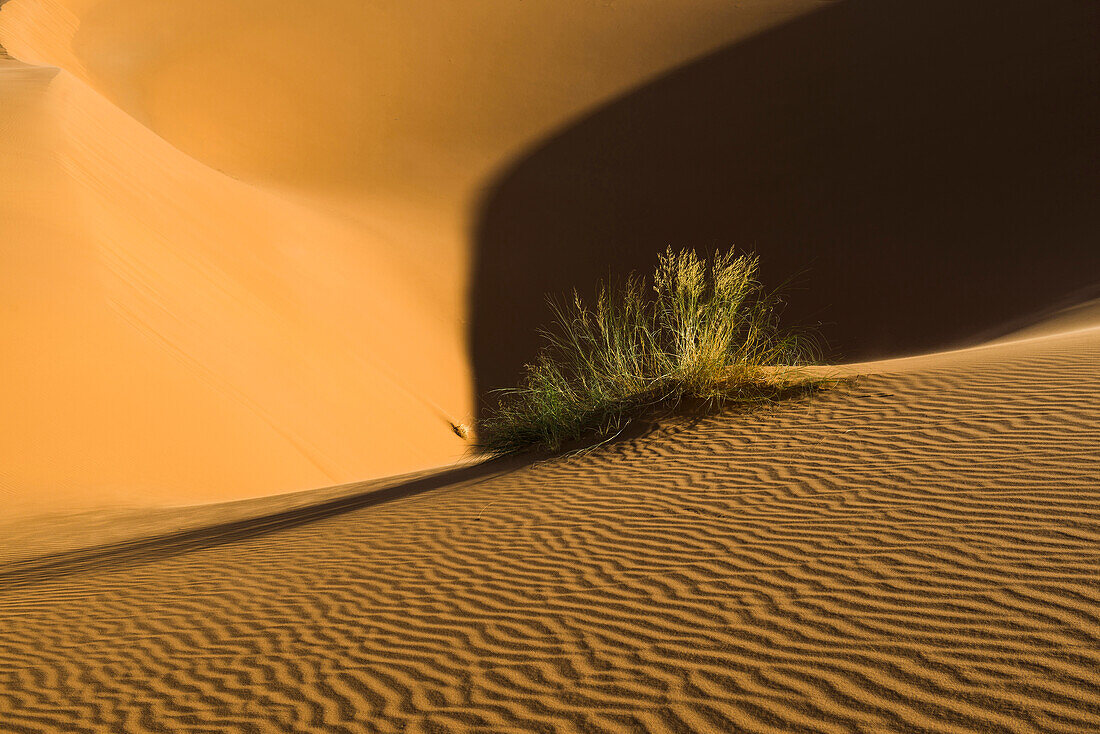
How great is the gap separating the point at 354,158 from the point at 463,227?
16.6 ft

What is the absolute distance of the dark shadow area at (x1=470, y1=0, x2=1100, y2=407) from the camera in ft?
57.4

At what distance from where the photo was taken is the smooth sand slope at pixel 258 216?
1152cm

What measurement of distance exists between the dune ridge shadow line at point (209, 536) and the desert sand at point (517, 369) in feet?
0.27

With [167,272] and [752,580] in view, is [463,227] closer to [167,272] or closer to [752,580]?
[167,272]

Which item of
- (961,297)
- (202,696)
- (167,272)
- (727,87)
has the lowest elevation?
(202,696)

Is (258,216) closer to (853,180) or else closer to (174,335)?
(174,335)

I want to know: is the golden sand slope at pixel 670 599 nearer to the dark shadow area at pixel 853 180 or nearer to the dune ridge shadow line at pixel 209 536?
the dune ridge shadow line at pixel 209 536

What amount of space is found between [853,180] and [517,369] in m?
8.97

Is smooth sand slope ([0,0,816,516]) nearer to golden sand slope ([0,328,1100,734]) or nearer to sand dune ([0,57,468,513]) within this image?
sand dune ([0,57,468,513])

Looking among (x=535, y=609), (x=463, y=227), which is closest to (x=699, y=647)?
(x=535, y=609)

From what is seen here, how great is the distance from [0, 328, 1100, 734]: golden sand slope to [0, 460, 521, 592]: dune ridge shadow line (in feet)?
0.30

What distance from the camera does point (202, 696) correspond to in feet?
12.4

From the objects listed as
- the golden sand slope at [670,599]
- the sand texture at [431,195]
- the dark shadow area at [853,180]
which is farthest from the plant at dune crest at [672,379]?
the dark shadow area at [853,180]

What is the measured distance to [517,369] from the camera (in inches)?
701
